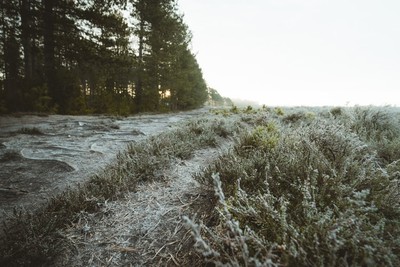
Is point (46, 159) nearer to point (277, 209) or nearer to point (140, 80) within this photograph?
point (277, 209)

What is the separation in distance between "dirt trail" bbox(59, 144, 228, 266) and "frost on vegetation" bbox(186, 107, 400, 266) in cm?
26

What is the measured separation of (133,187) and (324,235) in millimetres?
1960

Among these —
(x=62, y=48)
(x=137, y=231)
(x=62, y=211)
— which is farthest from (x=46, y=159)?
(x=62, y=48)

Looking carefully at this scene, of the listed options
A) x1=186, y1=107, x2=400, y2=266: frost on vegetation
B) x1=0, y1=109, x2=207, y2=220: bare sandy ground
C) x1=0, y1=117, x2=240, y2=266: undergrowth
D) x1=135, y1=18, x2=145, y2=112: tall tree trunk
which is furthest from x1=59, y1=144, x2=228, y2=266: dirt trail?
x1=135, y1=18, x2=145, y2=112: tall tree trunk

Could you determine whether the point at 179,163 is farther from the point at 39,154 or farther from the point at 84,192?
the point at 39,154

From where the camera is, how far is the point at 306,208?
4.70ft

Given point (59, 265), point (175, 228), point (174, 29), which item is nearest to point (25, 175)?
point (59, 265)

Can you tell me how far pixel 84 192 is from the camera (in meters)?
2.34

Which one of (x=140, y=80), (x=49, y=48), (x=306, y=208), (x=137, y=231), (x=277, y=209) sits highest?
(x=49, y=48)

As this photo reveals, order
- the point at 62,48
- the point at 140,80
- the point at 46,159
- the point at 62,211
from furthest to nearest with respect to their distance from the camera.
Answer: the point at 140,80
the point at 62,48
the point at 46,159
the point at 62,211

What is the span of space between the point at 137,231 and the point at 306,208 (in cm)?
136

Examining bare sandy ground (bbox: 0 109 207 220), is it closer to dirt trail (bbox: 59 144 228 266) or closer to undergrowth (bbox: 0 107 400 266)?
undergrowth (bbox: 0 107 400 266)

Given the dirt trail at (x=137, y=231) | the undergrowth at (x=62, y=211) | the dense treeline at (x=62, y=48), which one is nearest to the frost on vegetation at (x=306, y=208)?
the dirt trail at (x=137, y=231)

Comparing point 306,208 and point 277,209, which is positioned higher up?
point 306,208
